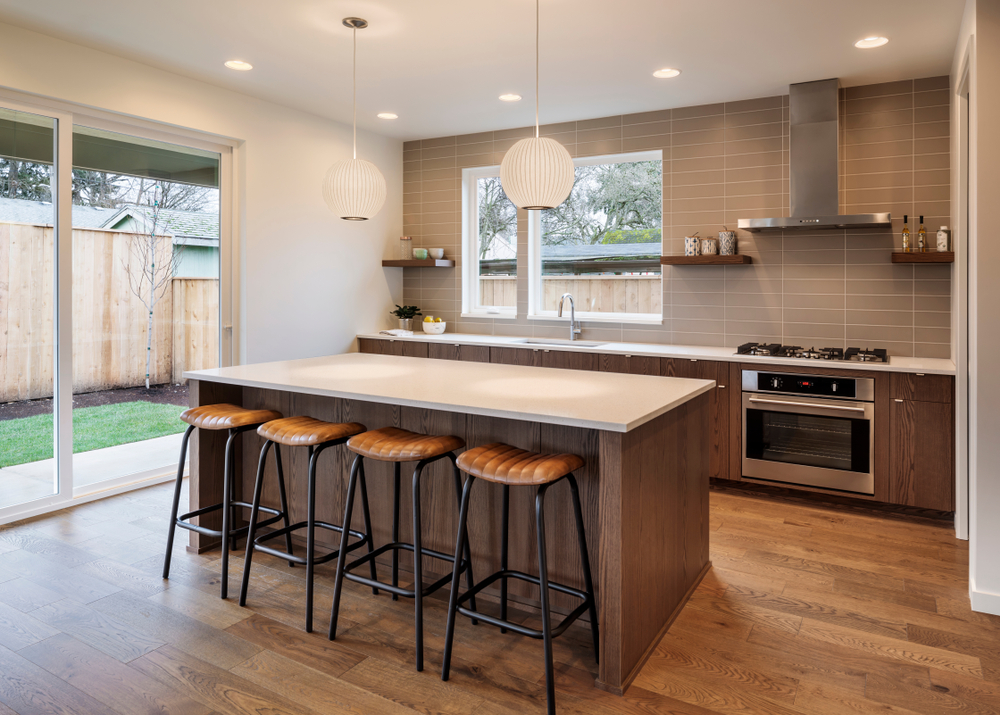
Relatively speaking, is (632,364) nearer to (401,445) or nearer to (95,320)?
(401,445)

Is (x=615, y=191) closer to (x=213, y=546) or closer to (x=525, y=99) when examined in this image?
(x=525, y=99)

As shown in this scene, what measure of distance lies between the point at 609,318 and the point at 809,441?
183 cm

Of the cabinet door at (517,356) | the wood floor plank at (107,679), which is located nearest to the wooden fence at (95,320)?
the wood floor plank at (107,679)

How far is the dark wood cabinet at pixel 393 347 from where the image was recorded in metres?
5.40

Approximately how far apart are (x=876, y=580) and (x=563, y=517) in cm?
156

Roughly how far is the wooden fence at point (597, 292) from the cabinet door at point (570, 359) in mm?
829

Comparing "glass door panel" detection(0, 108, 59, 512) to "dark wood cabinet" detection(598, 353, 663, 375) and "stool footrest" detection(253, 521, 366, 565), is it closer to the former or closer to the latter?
"stool footrest" detection(253, 521, 366, 565)

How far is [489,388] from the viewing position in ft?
8.80

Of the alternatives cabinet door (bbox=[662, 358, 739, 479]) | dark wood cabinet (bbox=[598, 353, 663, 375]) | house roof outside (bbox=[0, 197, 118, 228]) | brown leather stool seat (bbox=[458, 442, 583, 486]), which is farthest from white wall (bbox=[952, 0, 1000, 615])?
house roof outside (bbox=[0, 197, 118, 228])

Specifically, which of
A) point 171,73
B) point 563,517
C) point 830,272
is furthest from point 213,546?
point 830,272

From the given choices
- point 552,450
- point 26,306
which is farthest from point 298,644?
point 26,306

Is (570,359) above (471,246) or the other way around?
the other way around

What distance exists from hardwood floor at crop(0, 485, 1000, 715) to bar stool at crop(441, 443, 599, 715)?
0.17m

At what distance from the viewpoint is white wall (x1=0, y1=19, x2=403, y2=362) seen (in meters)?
3.68
